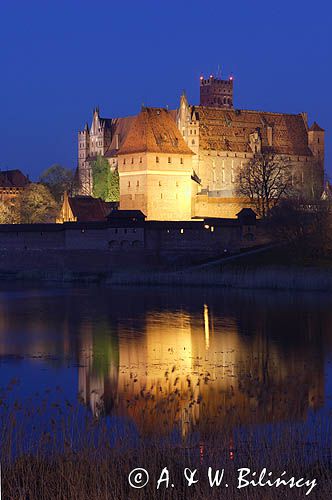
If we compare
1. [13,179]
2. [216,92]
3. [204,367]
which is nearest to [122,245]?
[204,367]

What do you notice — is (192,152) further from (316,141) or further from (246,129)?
(316,141)

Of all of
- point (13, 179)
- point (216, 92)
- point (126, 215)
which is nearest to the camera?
point (126, 215)

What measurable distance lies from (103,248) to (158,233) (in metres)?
3.04

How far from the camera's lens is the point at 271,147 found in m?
86.2

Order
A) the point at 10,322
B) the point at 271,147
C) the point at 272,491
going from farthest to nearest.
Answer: the point at 271,147 → the point at 10,322 → the point at 272,491

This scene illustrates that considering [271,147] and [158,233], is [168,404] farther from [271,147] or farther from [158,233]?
[271,147]

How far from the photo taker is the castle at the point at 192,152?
7131 centimetres

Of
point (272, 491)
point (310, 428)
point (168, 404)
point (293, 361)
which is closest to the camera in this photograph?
point (272, 491)

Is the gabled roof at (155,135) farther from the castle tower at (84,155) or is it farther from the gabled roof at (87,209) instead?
the castle tower at (84,155)

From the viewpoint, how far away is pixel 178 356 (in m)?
23.8

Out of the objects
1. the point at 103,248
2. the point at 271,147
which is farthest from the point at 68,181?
the point at 103,248

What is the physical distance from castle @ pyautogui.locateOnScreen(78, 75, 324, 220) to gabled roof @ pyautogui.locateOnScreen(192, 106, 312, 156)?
8 centimetres

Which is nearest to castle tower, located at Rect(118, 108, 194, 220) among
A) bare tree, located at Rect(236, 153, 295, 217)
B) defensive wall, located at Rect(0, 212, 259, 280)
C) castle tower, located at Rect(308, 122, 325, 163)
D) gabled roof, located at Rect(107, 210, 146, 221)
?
bare tree, located at Rect(236, 153, 295, 217)

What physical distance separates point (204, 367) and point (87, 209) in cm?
4834
